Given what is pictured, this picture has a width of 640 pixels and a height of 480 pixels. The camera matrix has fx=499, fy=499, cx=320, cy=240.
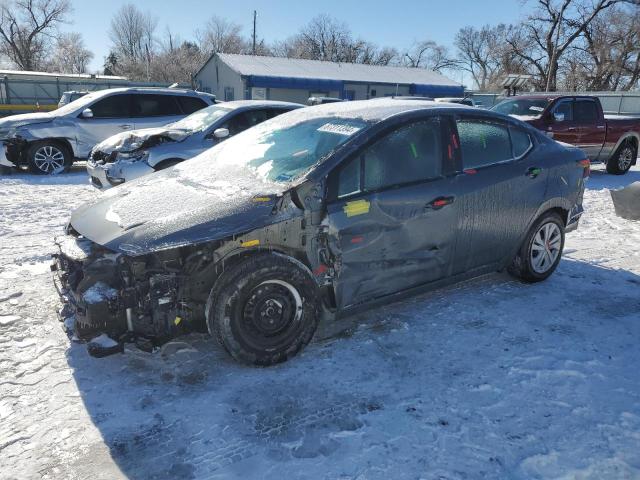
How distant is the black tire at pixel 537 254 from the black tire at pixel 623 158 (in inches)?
330

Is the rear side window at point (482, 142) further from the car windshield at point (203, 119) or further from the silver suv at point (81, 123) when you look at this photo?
the silver suv at point (81, 123)

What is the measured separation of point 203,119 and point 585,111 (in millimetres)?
8223

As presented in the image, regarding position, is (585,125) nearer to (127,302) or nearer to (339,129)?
(339,129)

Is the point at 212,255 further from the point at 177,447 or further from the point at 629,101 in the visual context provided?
the point at 629,101

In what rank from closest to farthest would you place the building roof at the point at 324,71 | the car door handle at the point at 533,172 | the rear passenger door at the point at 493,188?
the rear passenger door at the point at 493,188 < the car door handle at the point at 533,172 < the building roof at the point at 324,71

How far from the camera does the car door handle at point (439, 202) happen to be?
3666mm

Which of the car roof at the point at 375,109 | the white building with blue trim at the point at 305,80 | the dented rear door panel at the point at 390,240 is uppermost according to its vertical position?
the white building with blue trim at the point at 305,80

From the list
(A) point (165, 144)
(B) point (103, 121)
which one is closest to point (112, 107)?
(B) point (103, 121)

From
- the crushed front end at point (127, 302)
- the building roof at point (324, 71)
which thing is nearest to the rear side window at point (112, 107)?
the crushed front end at point (127, 302)

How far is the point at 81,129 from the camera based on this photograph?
1020 cm

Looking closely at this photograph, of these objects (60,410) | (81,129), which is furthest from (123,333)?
(81,129)

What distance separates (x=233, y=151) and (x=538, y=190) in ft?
8.87

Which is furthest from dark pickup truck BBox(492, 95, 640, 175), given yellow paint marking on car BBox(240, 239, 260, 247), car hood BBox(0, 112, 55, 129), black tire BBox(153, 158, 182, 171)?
car hood BBox(0, 112, 55, 129)

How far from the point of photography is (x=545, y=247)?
4691 mm
